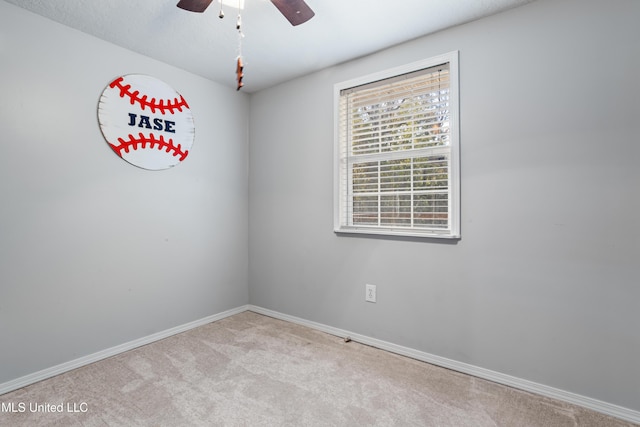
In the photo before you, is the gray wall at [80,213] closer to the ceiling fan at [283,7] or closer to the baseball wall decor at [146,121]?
the baseball wall decor at [146,121]

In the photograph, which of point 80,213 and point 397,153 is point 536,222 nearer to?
point 397,153

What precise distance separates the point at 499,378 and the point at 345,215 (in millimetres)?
1548

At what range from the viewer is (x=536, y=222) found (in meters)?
1.85

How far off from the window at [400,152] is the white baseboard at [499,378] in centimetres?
86

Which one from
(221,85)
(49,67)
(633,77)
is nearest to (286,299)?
(221,85)

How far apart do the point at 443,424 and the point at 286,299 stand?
1776 mm

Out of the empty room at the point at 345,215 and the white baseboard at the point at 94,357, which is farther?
the white baseboard at the point at 94,357

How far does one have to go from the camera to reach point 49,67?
206 centimetres

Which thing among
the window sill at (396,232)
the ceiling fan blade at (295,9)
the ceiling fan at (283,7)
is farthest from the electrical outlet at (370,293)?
the ceiling fan blade at (295,9)

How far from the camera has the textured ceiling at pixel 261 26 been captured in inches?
74.6

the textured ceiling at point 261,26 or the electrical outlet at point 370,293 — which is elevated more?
the textured ceiling at point 261,26

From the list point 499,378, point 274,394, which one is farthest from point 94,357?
point 499,378

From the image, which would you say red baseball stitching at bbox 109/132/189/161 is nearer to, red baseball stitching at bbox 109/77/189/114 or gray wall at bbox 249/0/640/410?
red baseball stitching at bbox 109/77/189/114

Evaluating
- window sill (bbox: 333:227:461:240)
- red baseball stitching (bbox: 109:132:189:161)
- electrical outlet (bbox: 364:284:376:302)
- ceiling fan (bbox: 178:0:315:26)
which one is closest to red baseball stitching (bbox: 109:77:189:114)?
red baseball stitching (bbox: 109:132:189:161)
